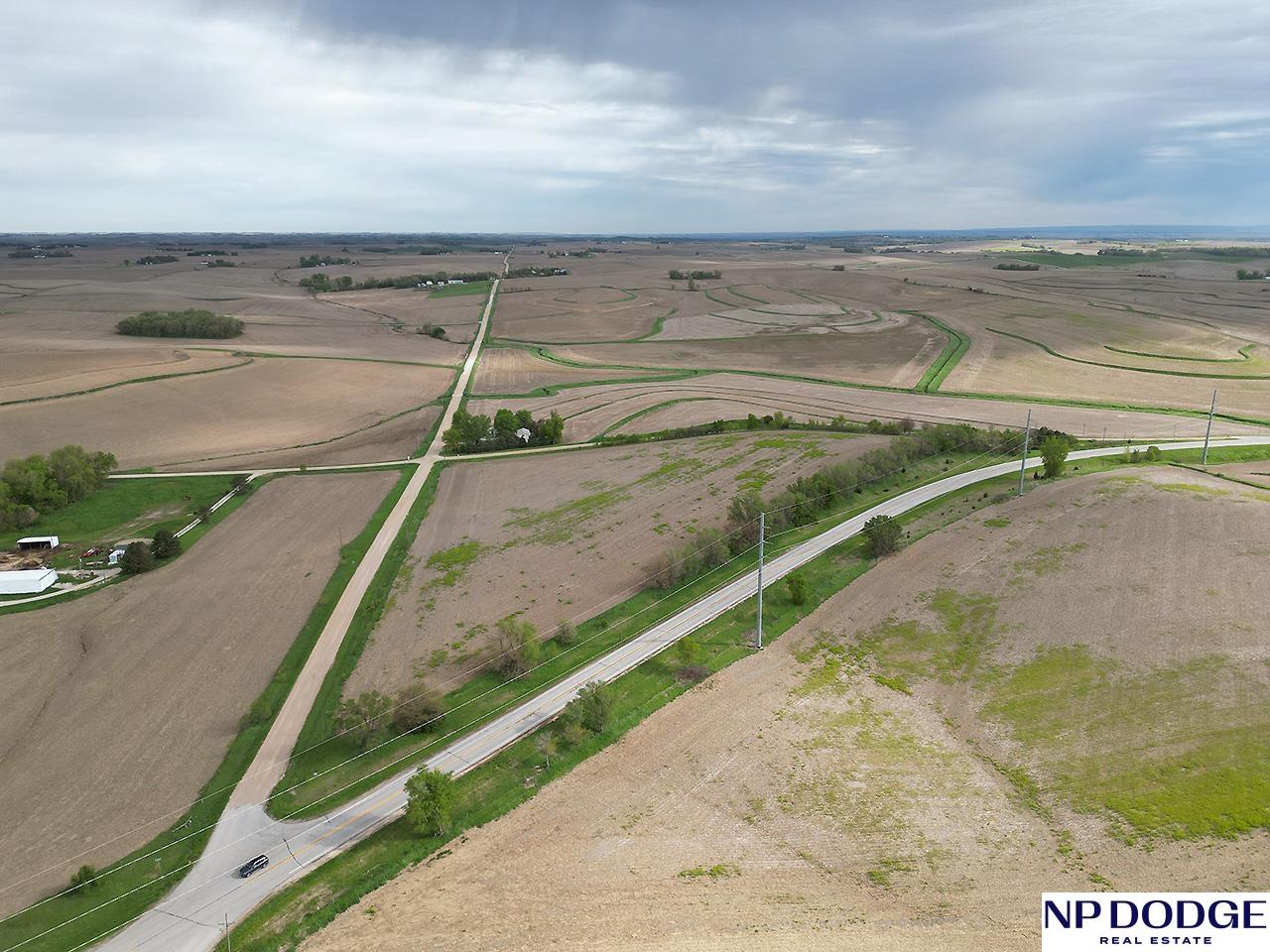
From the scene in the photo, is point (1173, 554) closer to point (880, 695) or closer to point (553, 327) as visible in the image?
point (880, 695)

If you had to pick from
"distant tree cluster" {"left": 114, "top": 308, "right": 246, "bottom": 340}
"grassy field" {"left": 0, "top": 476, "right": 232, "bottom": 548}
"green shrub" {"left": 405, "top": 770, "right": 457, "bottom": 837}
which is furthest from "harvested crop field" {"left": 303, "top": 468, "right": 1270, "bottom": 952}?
"distant tree cluster" {"left": 114, "top": 308, "right": 246, "bottom": 340}

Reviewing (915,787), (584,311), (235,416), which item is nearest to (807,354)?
(584,311)

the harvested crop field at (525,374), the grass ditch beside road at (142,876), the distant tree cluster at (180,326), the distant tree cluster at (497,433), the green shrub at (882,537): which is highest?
the distant tree cluster at (180,326)

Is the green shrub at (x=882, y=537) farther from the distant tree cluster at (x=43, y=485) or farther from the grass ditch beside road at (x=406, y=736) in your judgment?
the distant tree cluster at (x=43, y=485)

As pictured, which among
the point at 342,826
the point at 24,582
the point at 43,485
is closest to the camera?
the point at 342,826

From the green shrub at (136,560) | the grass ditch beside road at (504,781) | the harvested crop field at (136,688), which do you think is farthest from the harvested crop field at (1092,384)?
the green shrub at (136,560)

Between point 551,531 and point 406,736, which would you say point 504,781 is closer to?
point 406,736

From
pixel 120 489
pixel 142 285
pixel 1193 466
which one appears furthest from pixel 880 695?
pixel 142 285
